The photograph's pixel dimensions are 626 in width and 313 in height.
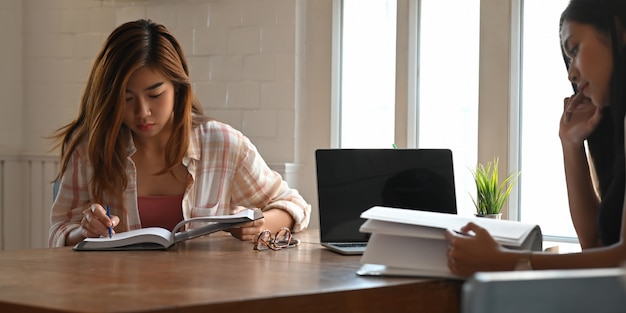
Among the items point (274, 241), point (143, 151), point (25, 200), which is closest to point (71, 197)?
point (143, 151)

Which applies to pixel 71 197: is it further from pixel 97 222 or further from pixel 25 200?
pixel 25 200

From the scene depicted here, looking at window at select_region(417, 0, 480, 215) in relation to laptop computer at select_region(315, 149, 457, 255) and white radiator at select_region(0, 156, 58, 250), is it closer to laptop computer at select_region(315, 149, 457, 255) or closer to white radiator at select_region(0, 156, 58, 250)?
laptop computer at select_region(315, 149, 457, 255)

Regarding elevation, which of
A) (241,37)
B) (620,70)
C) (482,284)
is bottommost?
(482,284)

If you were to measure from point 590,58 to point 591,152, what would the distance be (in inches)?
12.3

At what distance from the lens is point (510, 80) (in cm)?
355

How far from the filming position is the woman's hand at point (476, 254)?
180cm

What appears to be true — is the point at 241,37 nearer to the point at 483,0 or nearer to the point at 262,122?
the point at 262,122

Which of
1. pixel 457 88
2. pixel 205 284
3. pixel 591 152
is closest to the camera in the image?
pixel 205 284

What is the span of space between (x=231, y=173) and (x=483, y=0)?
1.32 m

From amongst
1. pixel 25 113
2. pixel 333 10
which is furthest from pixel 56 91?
pixel 333 10

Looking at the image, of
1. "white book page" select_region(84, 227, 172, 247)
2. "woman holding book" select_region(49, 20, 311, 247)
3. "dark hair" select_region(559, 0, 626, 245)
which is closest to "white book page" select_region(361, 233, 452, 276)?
"dark hair" select_region(559, 0, 626, 245)

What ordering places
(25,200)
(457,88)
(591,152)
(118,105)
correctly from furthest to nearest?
(25,200) → (457,88) → (118,105) → (591,152)

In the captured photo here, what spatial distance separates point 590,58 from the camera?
78.4 inches

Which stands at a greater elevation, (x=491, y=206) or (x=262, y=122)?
(x=262, y=122)
